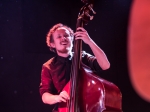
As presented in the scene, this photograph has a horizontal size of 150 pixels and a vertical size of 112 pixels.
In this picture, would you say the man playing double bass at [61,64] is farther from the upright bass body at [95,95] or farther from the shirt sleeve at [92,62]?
the upright bass body at [95,95]

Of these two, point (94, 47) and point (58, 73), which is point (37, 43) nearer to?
point (58, 73)

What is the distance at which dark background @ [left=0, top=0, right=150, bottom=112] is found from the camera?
2014 mm

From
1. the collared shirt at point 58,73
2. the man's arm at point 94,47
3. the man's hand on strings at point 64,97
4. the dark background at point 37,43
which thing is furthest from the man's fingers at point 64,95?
the dark background at point 37,43

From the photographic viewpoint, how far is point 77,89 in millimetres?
1334

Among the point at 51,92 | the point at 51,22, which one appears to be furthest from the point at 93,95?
the point at 51,22

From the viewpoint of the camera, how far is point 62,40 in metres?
1.57

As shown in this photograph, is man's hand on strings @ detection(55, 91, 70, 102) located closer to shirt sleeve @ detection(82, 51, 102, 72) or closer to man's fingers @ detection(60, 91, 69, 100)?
man's fingers @ detection(60, 91, 69, 100)

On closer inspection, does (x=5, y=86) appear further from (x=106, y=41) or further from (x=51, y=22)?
(x=106, y=41)

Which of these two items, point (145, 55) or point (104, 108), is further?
point (145, 55)

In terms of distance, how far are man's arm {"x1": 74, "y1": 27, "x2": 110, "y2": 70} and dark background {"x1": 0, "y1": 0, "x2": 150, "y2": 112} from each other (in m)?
0.81

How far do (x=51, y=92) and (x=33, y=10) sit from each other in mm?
880

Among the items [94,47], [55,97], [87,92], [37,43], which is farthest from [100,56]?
[37,43]

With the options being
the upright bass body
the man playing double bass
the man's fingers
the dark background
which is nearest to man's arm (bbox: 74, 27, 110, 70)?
the man playing double bass

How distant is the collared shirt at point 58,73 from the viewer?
1.51 meters
